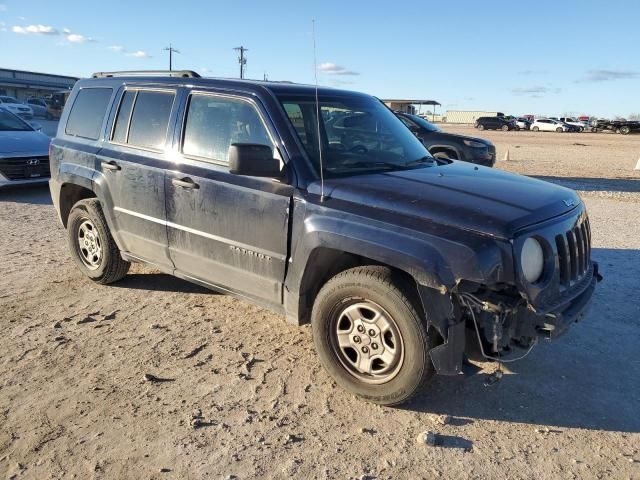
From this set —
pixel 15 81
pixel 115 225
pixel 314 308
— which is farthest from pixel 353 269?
pixel 15 81

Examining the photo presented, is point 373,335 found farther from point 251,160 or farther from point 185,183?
point 185,183

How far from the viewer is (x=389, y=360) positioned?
11.2 ft

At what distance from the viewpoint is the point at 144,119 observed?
189 inches

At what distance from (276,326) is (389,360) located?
1495 millimetres

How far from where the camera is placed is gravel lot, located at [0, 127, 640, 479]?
9.58ft

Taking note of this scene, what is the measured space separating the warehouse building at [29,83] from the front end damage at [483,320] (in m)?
77.1

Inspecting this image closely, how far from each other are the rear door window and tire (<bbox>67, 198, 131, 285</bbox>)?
0.83m

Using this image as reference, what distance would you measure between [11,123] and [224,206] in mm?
9680

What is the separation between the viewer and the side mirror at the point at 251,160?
11.5ft

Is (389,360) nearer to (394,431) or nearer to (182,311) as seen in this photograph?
(394,431)

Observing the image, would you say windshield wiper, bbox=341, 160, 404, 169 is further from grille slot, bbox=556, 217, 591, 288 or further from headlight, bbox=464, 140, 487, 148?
headlight, bbox=464, 140, 487, 148

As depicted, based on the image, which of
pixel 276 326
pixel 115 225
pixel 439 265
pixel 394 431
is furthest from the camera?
pixel 115 225

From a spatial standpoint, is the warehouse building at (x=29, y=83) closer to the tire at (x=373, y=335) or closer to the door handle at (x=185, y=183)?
the door handle at (x=185, y=183)

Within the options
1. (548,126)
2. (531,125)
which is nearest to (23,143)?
(548,126)
